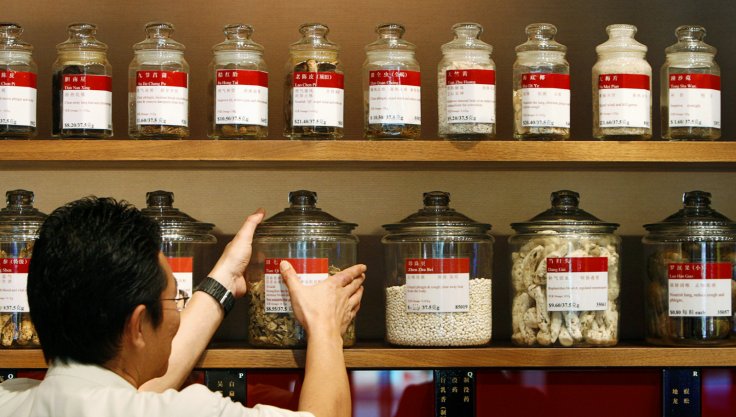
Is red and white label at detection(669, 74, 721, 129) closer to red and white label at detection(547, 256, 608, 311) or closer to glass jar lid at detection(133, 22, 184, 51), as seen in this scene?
red and white label at detection(547, 256, 608, 311)

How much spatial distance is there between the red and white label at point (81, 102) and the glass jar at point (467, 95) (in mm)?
632

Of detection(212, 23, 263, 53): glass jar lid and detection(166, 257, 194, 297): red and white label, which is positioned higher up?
detection(212, 23, 263, 53): glass jar lid

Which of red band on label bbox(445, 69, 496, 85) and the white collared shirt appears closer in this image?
the white collared shirt

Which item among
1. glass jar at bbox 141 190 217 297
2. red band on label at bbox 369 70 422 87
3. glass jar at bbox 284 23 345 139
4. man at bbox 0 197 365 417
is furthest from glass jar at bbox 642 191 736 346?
glass jar at bbox 141 190 217 297

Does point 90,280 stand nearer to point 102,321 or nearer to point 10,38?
point 102,321

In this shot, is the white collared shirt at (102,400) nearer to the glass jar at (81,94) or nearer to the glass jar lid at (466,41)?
the glass jar at (81,94)

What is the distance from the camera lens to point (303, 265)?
190cm

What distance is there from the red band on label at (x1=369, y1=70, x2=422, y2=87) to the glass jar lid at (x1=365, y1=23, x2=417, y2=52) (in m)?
0.07

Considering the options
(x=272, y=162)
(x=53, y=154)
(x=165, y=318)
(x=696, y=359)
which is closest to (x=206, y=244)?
(x=272, y=162)

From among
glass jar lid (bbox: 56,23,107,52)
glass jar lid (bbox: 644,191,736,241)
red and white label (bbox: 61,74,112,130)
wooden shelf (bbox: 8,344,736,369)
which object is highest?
glass jar lid (bbox: 56,23,107,52)

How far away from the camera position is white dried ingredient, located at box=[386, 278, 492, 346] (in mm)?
1891

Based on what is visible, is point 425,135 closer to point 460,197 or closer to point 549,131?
point 460,197

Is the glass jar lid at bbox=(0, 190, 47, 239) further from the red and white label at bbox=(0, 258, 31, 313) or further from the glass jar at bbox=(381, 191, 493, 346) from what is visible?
the glass jar at bbox=(381, 191, 493, 346)

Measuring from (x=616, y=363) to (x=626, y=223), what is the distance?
0.44 m
